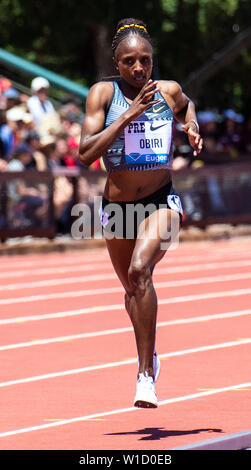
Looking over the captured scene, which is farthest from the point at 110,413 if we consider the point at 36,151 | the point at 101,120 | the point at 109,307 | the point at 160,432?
the point at 36,151

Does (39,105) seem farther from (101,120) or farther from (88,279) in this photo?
(101,120)

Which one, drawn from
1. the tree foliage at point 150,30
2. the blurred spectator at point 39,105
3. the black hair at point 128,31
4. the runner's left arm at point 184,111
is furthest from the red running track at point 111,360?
the tree foliage at point 150,30

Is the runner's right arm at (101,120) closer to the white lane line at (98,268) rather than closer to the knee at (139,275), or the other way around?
the knee at (139,275)

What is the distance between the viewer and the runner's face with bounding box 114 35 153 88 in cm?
719

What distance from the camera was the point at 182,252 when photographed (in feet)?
66.9

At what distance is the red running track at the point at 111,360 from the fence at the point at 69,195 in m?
1.95

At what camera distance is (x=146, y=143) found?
7.29 metres

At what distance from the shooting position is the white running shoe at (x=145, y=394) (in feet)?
22.3

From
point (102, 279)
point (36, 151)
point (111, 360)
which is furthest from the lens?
point (36, 151)
